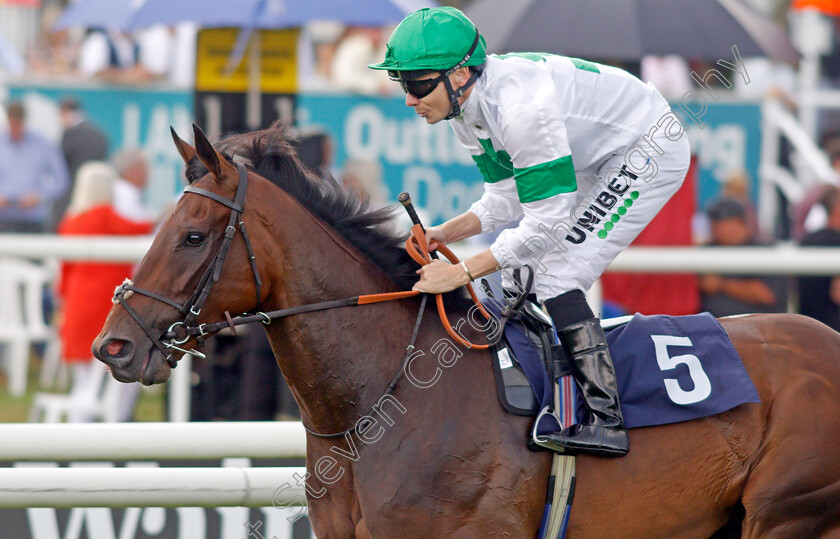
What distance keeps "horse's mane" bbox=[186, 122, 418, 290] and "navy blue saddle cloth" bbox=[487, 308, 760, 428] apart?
1.20 ft

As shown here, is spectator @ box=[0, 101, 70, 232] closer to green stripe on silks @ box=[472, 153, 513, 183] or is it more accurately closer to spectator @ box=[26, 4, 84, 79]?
spectator @ box=[26, 4, 84, 79]

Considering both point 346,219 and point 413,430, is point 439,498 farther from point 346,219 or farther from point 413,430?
point 346,219

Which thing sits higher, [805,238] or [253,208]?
[805,238]

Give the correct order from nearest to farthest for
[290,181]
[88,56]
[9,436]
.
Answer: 1. [290,181]
2. [9,436]
3. [88,56]

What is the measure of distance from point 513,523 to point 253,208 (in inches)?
45.5

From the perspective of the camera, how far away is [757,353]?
3.31 metres

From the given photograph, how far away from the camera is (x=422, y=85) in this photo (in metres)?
3.18

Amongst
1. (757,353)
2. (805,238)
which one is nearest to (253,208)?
(757,353)

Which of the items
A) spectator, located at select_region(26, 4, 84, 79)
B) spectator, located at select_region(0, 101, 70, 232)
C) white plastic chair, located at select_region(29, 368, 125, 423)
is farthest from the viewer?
spectator, located at select_region(26, 4, 84, 79)

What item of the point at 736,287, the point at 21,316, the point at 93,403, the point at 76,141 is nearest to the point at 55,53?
the point at 76,141

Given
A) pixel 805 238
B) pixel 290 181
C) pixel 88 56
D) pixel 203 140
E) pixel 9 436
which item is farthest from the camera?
pixel 88 56

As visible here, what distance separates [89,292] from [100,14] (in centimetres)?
171

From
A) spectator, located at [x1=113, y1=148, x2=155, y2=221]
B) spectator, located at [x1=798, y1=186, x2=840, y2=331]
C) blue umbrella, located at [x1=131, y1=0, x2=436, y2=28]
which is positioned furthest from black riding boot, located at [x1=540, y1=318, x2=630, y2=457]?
spectator, located at [x1=113, y1=148, x2=155, y2=221]

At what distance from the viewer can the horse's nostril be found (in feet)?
9.47
